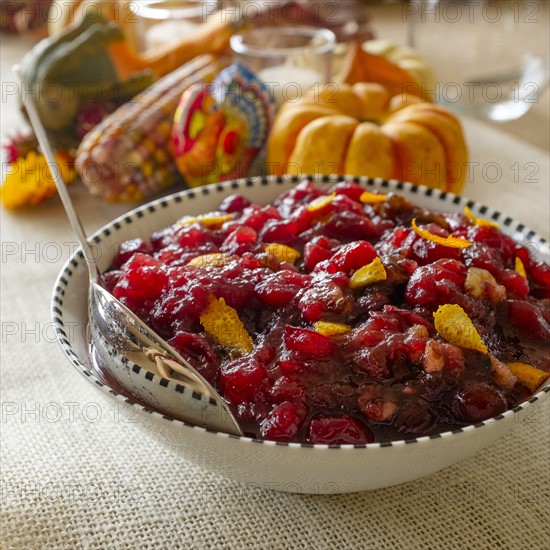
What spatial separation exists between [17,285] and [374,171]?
4.00ft

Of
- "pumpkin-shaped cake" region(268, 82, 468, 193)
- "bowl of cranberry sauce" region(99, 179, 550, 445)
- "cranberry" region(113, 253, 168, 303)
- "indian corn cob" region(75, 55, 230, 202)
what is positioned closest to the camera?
"bowl of cranberry sauce" region(99, 179, 550, 445)

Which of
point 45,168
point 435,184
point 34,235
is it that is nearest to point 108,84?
point 45,168

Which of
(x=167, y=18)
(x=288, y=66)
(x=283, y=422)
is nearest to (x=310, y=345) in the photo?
(x=283, y=422)

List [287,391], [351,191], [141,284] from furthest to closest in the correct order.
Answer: [351,191] → [141,284] → [287,391]

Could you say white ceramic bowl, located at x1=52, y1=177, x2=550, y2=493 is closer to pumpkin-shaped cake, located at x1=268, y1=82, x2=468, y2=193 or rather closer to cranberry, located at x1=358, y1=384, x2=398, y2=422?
cranberry, located at x1=358, y1=384, x2=398, y2=422

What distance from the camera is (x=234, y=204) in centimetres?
194

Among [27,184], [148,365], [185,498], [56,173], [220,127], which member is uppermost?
[56,173]

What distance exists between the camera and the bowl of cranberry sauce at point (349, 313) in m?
1.36

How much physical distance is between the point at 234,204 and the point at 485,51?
262 cm

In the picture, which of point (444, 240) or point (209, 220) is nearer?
point (444, 240)

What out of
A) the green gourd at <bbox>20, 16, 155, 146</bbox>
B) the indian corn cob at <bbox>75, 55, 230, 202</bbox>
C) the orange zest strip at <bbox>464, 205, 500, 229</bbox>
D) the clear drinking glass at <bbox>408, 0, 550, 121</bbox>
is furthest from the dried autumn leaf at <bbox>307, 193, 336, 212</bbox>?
the clear drinking glass at <bbox>408, 0, 550, 121</bbox>

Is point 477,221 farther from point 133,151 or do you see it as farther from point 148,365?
point 133,151

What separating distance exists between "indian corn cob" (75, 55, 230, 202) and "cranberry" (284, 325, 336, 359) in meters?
1.51

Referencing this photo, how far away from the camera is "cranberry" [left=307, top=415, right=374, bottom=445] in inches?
51.9
